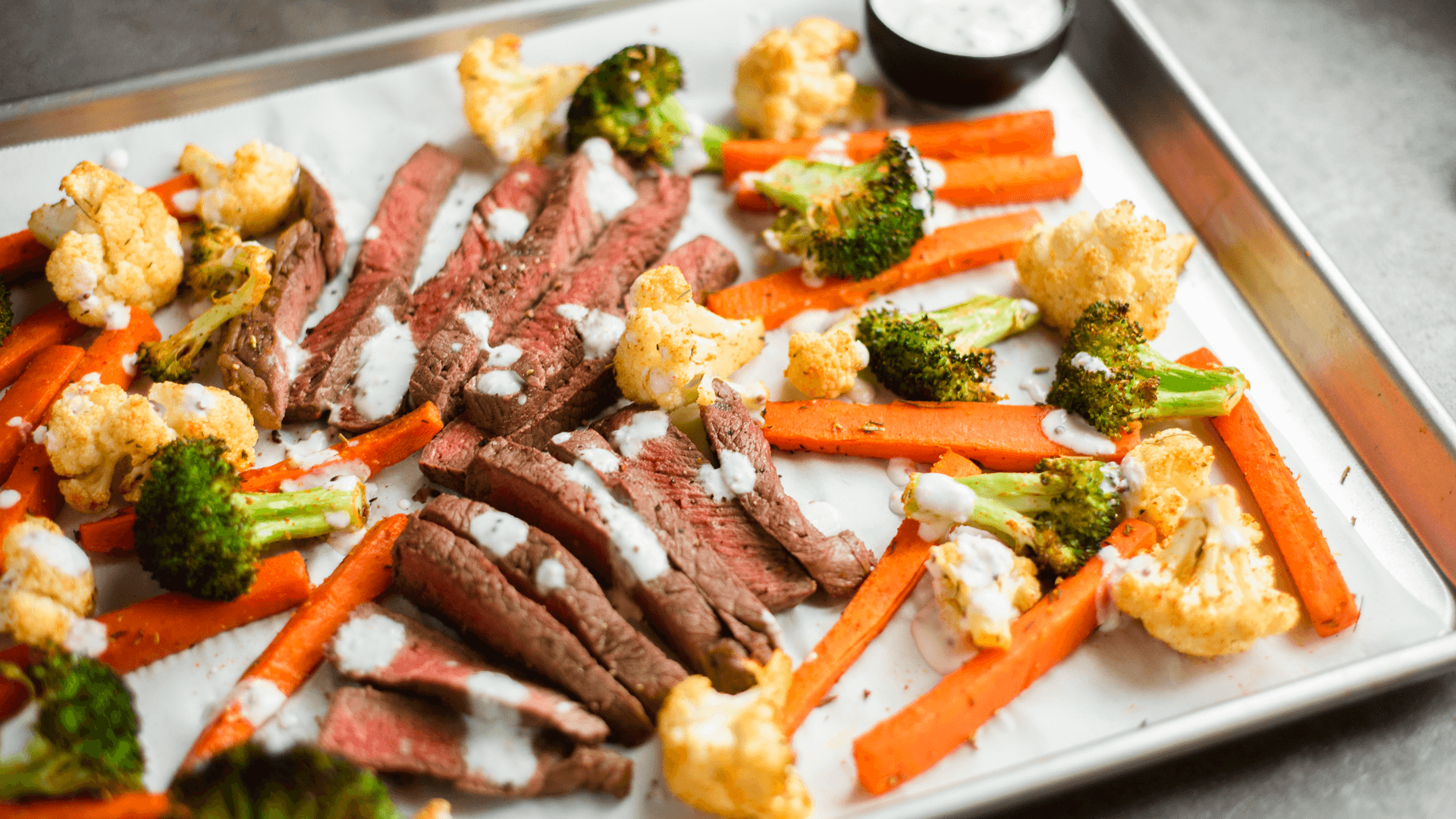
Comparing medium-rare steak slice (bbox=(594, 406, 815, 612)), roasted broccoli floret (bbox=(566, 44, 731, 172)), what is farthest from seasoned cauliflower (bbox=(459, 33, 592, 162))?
medium-rare steak slice (bbox=(594, 406, 815, 612))

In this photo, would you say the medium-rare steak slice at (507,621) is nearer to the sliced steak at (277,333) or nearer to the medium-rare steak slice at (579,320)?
the medium-rare steak slice at (579,320)

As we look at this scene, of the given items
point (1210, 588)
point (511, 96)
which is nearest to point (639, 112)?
point (511, 96)

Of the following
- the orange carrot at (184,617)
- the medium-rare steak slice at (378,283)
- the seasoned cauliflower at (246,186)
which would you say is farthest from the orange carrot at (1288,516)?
the seasoned cauliflower at (246,186)

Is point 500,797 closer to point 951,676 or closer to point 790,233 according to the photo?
point 951,676

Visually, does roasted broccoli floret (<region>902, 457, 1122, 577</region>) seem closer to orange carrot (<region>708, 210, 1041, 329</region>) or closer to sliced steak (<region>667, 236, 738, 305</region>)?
orange carrot (<region>708, 210, 1041, 329</region>)

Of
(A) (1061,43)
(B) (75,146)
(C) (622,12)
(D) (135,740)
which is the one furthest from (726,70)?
(D) (135,740)
